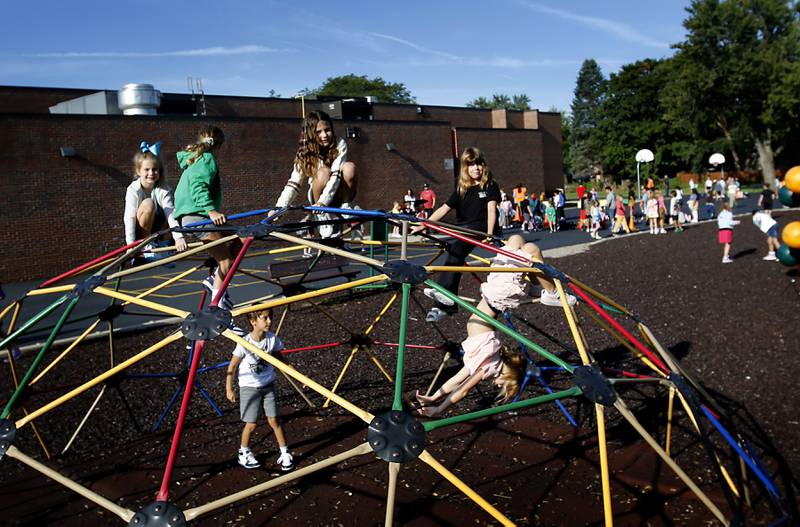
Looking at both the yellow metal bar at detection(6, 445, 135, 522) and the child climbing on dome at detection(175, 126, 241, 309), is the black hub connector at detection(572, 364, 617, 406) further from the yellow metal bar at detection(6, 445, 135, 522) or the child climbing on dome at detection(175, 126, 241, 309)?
the child climbing on dome at detection(175, 126, 241, 309)

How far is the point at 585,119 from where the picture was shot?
278 feet

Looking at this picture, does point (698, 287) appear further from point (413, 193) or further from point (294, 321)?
point (413, 193)

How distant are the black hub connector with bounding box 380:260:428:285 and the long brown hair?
227 centimetres

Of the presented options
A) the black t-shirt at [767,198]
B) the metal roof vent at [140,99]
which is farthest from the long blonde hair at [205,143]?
the metal roof vent at [140,99]

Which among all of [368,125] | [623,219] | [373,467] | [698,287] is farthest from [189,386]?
[368,125]

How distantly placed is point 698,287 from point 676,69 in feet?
152

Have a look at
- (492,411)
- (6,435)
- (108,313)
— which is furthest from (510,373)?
(108,313)

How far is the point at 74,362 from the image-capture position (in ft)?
28.5

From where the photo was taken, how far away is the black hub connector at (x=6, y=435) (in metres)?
3.87

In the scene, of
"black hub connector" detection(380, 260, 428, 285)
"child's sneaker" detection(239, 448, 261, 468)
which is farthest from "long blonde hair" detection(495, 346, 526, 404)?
"child's sneaker" detection(239, 448, 261, 468)

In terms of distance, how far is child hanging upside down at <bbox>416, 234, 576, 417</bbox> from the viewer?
17.1ft

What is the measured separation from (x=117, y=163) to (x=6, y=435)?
1846cm

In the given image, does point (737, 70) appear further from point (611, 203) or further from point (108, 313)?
point (108, 313)

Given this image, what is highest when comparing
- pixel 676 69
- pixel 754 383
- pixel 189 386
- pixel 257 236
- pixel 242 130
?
pixel 676 69
